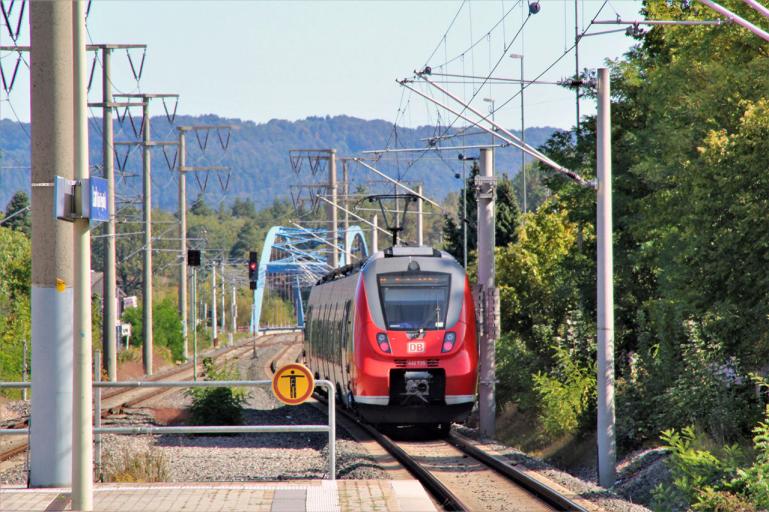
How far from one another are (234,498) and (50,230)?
346 centimetres

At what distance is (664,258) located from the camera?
2231cm

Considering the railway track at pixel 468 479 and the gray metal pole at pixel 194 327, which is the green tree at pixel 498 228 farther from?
the railway track at pixel 468 479

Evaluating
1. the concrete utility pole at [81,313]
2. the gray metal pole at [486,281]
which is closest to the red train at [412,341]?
the gray metal pole at [486,281]

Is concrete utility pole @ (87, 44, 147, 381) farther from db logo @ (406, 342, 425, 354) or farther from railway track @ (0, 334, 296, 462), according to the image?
db logo @ (406, 342, 425, 354)

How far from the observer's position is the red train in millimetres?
22234

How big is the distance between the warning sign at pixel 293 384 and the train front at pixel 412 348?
29.5 feet

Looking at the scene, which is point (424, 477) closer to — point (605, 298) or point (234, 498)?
point (605, 298)

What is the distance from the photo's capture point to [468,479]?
17.3 meters

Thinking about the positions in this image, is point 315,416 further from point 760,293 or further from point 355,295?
point 760,293

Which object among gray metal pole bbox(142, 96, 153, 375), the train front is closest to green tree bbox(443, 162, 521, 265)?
gray metal pole bbox(142, 96, 153, 375)

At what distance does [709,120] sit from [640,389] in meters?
4.94

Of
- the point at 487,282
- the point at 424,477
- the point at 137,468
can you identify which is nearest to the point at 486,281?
the point at 487,282

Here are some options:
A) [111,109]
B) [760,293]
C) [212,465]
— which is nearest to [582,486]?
[760,293]

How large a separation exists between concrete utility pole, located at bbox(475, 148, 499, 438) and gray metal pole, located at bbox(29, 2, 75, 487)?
1224 cm
